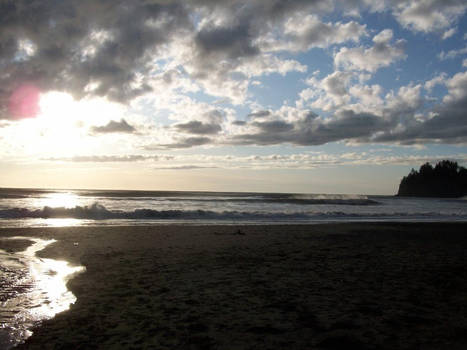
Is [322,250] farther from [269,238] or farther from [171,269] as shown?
[171,269]

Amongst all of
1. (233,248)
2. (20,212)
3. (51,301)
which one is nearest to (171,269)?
(51,301)

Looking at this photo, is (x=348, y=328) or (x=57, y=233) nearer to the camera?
(x=348, y=328)

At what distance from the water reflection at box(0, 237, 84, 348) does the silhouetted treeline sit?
6298 inches

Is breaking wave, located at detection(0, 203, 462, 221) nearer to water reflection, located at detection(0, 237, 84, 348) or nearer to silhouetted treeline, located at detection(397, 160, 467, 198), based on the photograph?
water reflection, located at detection(0, 237, 84, 348)

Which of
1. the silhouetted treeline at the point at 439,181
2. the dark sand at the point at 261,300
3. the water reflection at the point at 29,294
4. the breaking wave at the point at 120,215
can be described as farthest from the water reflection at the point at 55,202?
the silhouetted treeline at the point at 439,181

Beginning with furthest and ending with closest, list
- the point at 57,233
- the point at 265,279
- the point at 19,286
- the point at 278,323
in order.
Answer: the point at 57,233
the point at 265,279
the point at 19,286
the point at 278,323

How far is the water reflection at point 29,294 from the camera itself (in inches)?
192

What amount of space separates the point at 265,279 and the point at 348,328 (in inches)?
122

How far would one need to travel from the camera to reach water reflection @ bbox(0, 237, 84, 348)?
16.0 ft

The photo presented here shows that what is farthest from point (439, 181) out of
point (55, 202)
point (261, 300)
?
point (261, 300)

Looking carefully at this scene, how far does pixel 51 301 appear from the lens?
6.11m

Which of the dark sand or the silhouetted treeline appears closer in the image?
the dark sand

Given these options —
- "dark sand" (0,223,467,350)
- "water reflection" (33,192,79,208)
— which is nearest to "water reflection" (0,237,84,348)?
"dark sand" (0,223,467,350)

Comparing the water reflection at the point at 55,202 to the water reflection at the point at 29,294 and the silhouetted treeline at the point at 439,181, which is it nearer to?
the water reflection at the point at 29,294
